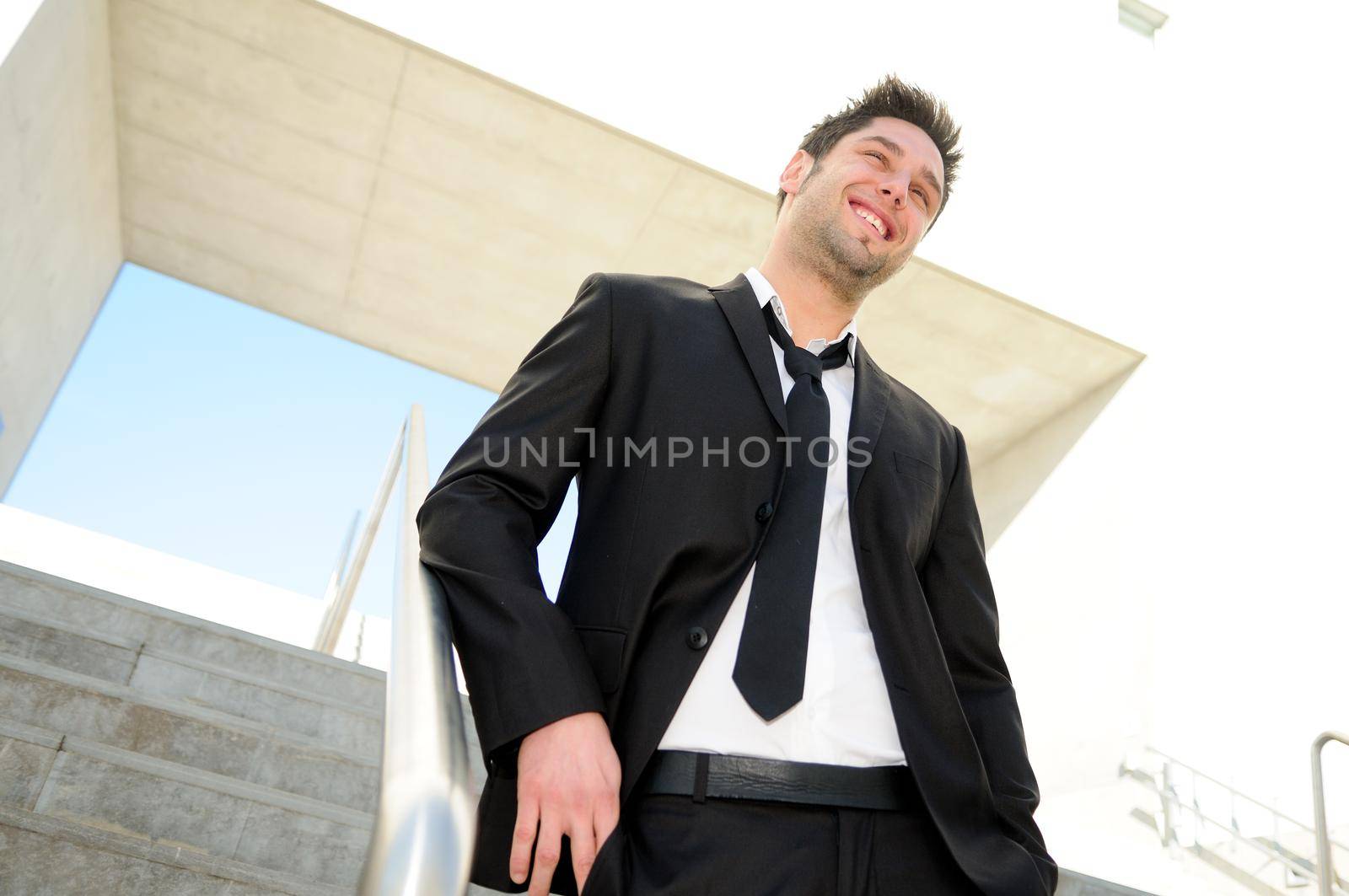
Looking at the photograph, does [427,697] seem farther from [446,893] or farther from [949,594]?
[949,594]

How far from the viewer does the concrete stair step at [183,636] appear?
2.68m

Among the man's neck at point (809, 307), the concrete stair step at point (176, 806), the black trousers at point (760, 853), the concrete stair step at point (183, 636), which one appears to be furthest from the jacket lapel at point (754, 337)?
the concrete stair step at point (183, 636)

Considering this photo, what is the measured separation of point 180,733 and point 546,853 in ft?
5.67

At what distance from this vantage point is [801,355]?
126 cm

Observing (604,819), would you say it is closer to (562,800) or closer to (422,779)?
(562,800)

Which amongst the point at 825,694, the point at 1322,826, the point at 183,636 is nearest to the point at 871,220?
the point at 825,694

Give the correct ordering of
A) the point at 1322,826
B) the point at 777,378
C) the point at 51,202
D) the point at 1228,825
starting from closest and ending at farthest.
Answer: the point at 777,378
the point at 1322,826
the point at 1228,825
the point at 51,202

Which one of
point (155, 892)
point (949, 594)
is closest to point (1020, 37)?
point (949, 594)

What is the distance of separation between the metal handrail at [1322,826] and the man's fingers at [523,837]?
2832 mm

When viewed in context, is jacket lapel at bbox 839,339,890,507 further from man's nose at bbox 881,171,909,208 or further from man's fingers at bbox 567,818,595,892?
man's fingers at bbox 567,818,595,892

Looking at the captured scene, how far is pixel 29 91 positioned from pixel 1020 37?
17.3ft

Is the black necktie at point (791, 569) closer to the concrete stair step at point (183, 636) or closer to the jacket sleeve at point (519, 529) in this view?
the jacket sleeve at point (519, 529)

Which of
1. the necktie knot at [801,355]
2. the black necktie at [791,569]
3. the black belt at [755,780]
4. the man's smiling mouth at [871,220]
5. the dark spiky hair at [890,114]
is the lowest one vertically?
the black belt at [755,780]

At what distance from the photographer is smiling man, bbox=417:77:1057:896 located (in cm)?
88
